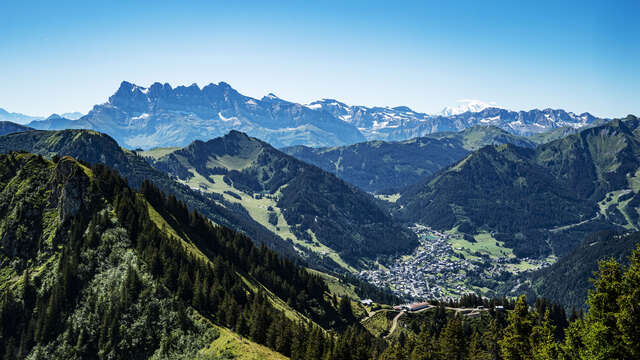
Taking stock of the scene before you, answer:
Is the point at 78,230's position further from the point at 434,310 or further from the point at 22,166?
the point at 434,310

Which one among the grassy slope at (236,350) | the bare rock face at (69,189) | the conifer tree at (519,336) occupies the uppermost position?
the bare rock face at (69,189)

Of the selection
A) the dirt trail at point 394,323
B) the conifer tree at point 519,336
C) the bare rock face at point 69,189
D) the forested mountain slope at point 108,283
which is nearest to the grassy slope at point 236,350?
the forested mountain slope at point 108,283

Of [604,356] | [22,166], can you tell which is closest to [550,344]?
[604,356]

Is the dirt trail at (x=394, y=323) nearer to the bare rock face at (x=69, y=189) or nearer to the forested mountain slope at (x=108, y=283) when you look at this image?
the forested mountain slope at (x=108, y=283)

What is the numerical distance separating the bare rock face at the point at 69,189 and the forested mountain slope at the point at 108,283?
29cm

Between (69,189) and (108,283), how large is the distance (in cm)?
3570

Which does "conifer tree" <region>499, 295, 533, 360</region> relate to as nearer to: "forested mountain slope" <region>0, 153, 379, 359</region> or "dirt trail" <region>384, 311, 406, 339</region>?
"forested mountain slope" <region>0, 153, 379, 359</region>

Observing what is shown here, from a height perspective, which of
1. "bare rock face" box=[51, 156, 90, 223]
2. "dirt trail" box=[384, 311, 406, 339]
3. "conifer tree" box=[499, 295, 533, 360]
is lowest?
"dirt trail" box=[384, 311, 406, 339]

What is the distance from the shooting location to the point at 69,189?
11438 cm

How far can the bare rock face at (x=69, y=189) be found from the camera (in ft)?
372

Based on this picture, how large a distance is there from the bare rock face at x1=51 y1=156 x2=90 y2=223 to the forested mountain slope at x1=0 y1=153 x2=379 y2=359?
287 millimetres

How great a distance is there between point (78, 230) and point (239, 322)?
53.3 meters

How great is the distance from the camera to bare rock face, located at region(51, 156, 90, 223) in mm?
113312

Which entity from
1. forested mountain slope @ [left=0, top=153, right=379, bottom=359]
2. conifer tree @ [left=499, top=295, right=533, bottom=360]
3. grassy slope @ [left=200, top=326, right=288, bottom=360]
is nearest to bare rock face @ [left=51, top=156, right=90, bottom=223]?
forested mountain slope @ [left=0, top=153, right=379, bottom=359]
